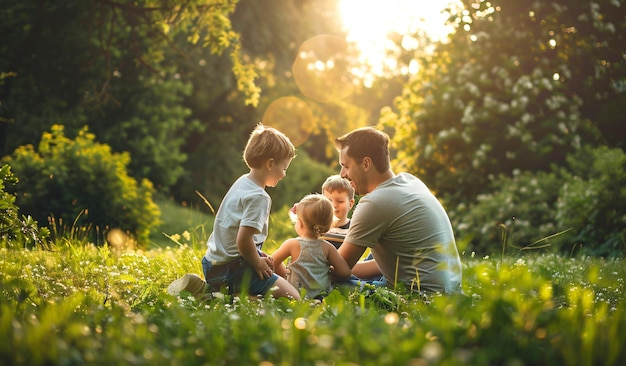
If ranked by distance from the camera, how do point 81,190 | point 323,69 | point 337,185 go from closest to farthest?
point 337,185
point 81,190
point 323,69

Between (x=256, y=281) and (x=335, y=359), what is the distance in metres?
2.80

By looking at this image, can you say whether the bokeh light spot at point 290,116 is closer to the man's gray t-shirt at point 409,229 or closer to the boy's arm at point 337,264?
the boy's arm at point 337,264

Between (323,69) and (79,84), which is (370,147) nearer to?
(79,84)

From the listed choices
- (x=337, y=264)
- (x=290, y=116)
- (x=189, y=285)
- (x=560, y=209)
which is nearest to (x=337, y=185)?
(x=337, y=264)

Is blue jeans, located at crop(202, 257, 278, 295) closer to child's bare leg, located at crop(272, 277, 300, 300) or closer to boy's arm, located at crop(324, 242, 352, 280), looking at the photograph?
child's bare leg, located at crop(272, 277, 300, 300)

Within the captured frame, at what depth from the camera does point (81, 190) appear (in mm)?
10859

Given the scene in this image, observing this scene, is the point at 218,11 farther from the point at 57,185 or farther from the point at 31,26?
the point at 31,26

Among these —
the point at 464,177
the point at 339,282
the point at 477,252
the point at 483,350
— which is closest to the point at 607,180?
the point at 477,252

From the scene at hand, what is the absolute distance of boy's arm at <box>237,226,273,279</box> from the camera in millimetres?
4684

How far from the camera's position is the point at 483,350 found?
2.20 m

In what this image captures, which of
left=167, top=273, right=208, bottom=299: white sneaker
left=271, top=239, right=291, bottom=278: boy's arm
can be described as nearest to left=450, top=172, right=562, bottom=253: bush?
left=271, top=239, right=291, bottom=278: boy's arm

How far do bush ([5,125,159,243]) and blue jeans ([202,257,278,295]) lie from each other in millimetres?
6114

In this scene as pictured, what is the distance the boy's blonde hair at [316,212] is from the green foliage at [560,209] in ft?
Answer: 14.7

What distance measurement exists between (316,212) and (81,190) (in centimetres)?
710
